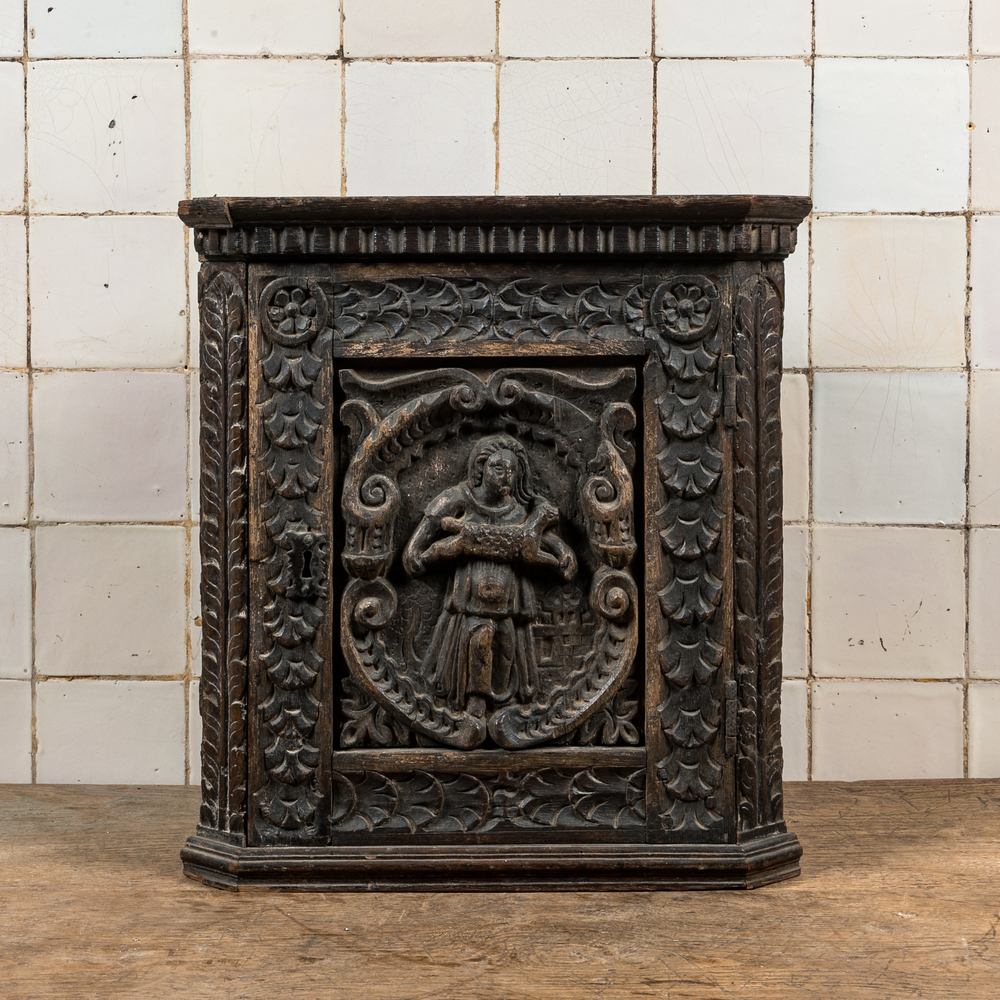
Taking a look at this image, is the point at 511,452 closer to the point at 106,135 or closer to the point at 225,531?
the point at 225,531

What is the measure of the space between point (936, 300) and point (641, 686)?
120cm

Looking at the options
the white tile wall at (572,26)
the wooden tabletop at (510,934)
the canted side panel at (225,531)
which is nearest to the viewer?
the wooden tabletop at (510,934)

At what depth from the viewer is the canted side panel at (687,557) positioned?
177 centimetres

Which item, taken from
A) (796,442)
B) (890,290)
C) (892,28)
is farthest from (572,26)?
(796,442)

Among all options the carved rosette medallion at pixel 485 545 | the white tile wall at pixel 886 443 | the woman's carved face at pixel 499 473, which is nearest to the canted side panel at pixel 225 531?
the carved rosette medallion at pixel 485 545

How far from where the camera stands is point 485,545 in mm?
1768

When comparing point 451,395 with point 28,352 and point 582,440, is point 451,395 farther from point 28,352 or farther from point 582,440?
point 28,352

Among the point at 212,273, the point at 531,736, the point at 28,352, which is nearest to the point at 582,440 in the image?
the point at 531,736

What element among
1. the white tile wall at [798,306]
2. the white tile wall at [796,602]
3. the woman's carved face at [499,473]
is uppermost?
the white tile wall at [798,306]

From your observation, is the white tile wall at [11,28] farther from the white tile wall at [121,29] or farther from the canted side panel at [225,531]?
the canted side panel at [225,531]

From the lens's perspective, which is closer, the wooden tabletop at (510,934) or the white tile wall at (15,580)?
the wooden tabletop at (510,934)

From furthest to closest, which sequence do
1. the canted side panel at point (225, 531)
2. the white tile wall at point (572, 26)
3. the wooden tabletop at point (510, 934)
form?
the white tile wall at point (572, 26), the canted side panel at point (225, 531), the wooden tabletop at point (510, 934)

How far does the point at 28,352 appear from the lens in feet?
7.75

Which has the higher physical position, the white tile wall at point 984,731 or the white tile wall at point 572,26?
the white tile wall at point 572,26
